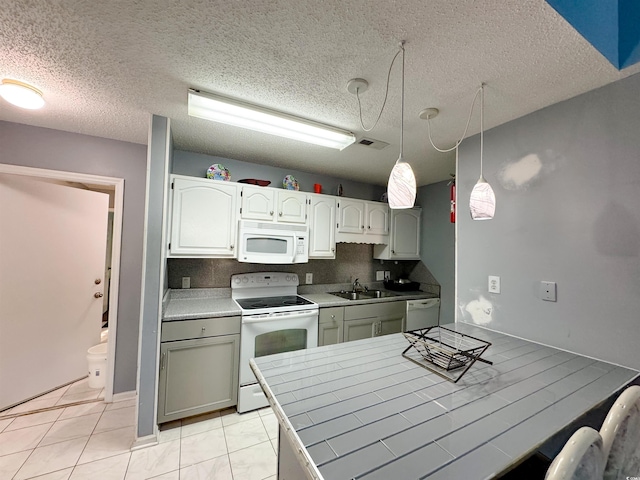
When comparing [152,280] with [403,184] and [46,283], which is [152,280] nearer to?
[46,283]

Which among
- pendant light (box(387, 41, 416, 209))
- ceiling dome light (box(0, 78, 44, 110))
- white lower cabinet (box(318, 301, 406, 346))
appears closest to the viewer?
pendant light (box(387, 41, 416, 209))

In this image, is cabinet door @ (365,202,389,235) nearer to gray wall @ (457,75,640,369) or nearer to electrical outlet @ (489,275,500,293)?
gray wall @ (457,75,640,369)

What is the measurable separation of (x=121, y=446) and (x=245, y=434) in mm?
829

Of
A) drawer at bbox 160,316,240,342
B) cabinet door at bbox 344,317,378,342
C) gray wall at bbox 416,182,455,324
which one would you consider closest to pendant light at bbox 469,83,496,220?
cabinet door at bbox 344,317,378,342

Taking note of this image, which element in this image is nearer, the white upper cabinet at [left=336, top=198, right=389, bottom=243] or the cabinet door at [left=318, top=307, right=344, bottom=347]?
the cabinet door at [left=318, top=307, right=344, bottom=347]

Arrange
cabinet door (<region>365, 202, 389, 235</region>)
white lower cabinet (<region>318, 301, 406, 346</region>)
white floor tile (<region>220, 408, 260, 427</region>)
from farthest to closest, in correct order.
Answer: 1. cabinet door (<region>365, 202, 389, 235</region>)
2. white lower cabinet (<region>318, 301, 406, 346</region>)
3. white floor tile (<region>220, 408, 260, 427</region>)

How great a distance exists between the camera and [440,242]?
3328 mm

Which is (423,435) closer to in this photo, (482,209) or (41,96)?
(482,209)

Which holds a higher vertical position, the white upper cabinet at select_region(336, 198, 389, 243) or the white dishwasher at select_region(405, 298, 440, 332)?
the white upper cabinet at select_region(336, 198, 389, 243)

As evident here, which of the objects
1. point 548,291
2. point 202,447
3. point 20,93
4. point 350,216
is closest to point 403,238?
point 350,216

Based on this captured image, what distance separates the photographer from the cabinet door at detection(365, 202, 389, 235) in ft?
10.4

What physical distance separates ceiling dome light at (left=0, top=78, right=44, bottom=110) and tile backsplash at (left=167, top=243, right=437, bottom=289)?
1426mm

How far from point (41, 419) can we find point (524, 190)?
3941mm

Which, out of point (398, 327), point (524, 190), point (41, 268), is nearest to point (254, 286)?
point (398, 327)
